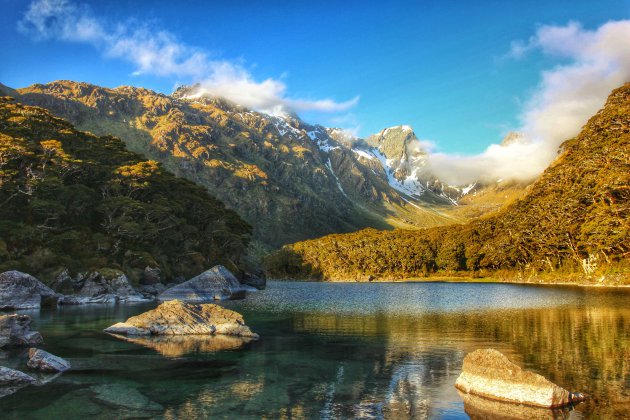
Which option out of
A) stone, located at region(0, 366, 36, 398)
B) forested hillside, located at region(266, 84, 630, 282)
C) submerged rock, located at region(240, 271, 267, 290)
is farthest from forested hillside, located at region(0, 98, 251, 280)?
forested hillside, located at region(266, 84, 630, 282)

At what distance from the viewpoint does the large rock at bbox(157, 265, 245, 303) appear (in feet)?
258

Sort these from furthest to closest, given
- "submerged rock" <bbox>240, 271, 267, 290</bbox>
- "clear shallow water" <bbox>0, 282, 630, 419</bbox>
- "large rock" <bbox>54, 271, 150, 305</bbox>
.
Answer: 1. "submerged rock" <bbox>240, 271, 267, 290</bbox>
2. "large rock" <bbox>54, 271, 150, 305</bbox>
3. "clear shallow water" <bbox>0, 282, 630, 419</bbox>

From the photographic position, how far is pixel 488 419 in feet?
57.8

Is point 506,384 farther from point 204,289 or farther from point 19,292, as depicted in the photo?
point 204,289

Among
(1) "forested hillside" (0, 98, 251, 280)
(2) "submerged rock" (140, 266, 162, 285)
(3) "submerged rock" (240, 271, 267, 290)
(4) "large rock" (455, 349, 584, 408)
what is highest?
(1) "forested hillside" (0, 98, 251, 280)

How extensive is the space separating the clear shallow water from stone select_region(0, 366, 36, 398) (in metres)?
0.97

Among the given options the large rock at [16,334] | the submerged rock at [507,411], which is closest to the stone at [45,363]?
the large rock at [16,334]

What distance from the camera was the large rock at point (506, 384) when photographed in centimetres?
1891

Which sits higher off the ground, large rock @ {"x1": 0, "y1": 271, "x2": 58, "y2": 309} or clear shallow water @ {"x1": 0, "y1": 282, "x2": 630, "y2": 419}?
large rock @ {"x1": 0, "y1": 271, "x2": 58, "y2": 309}

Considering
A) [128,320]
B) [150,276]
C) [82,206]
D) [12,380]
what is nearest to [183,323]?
[128,320]

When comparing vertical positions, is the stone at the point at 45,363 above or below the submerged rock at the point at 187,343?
above

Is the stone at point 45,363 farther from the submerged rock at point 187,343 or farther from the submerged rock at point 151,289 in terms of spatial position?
the submerged rock at point 151,289

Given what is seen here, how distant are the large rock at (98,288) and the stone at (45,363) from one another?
49.2 meters

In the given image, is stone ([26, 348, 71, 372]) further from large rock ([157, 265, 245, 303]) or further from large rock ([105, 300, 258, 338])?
large rock ([157, 265, 245, 303])
